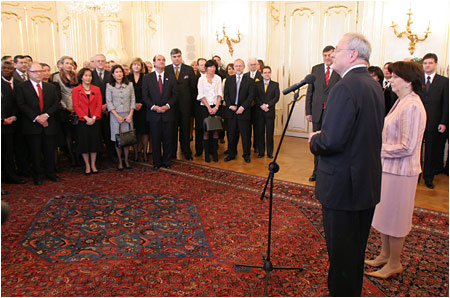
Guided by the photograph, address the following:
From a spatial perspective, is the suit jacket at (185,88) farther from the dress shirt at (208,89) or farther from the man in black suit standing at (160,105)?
the man in black suit standing at (160,105)

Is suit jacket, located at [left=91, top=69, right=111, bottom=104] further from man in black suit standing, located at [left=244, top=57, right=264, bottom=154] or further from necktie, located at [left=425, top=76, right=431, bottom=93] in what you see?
necktie, located at [left=425, top=76, right=431, bottom=93]

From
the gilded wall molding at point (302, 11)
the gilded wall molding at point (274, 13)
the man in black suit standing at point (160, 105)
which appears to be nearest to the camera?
the man in black suit standing at point (160, 105)

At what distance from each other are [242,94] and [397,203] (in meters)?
4.06

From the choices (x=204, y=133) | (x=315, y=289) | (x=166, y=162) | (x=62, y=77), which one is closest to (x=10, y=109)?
(x=62, y=77)

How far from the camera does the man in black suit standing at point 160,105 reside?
19.2 feet

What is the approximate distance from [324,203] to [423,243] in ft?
6.04

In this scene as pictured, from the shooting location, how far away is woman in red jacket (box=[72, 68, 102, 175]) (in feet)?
17.8

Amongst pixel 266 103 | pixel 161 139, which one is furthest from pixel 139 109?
pixel 266 103

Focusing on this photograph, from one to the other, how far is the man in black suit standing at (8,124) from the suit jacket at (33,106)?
13 centimetres

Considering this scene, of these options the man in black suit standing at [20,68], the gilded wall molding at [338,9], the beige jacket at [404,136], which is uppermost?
the gilded wall molding at [338,9]

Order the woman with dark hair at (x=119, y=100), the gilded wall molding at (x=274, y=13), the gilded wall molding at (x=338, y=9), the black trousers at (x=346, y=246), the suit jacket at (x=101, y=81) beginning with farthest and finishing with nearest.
→ 1. the gilded wall molding at (x=274, y=13)
2. the gilded wall molding at (x=338, y=9)
3. the suit jacket at (x=101, y=81)
4. the woman with dark hair at (x=119, y=100)
5. the black trousers at (x=346, y=246)

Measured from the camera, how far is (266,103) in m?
6.64

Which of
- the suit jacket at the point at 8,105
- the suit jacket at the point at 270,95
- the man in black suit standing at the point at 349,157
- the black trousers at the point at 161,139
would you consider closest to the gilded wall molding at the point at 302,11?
the suit jacket at the point at 270,95

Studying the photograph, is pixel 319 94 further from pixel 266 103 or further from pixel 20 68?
pixel 20 68
